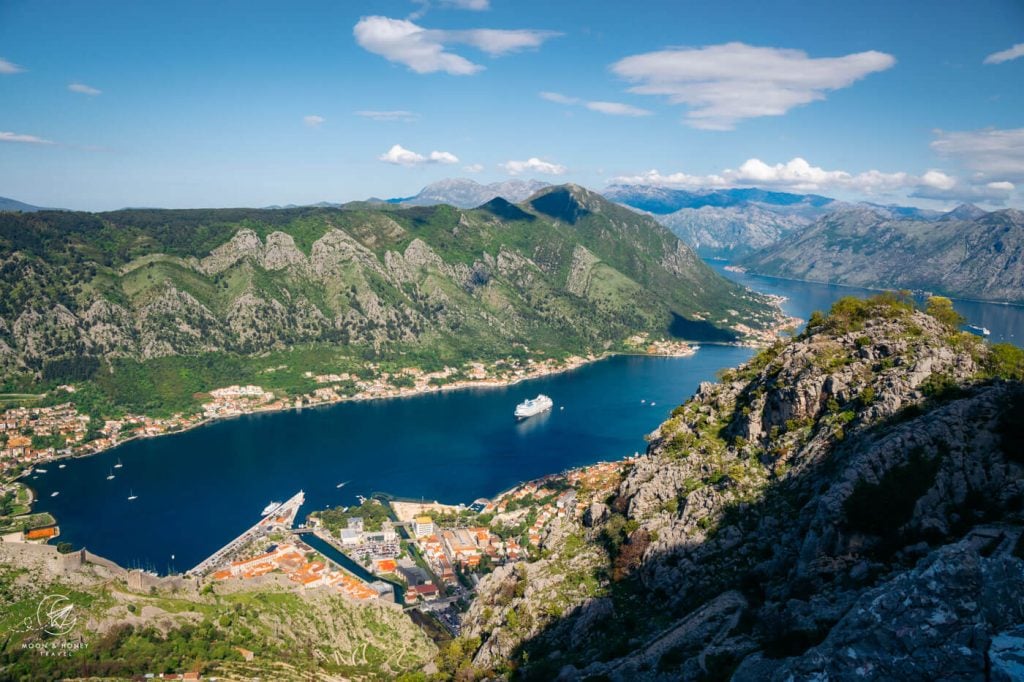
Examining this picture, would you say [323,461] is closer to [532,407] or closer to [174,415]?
[174,415]

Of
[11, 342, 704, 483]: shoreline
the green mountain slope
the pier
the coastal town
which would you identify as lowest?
the pier

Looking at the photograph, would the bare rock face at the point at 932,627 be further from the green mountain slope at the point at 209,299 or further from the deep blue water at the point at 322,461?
the green mountain slope at the point at 209,299

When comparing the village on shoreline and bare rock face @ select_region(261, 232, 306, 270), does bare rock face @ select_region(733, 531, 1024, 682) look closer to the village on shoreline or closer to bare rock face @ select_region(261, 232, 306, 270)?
the village on shoreline

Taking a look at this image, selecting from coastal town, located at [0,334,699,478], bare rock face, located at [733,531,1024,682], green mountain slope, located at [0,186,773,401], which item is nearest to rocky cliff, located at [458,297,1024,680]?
bare rock face, located at [733,531,1024,682]

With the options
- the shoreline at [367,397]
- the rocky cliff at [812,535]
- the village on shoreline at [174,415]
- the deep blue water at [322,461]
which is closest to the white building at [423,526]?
the deep blue water at [322,461]

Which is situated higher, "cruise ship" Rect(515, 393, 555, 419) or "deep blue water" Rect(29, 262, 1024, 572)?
"cruise ship" Rect(515, 393, 555, 419)

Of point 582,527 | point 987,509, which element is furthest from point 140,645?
point 987,509
